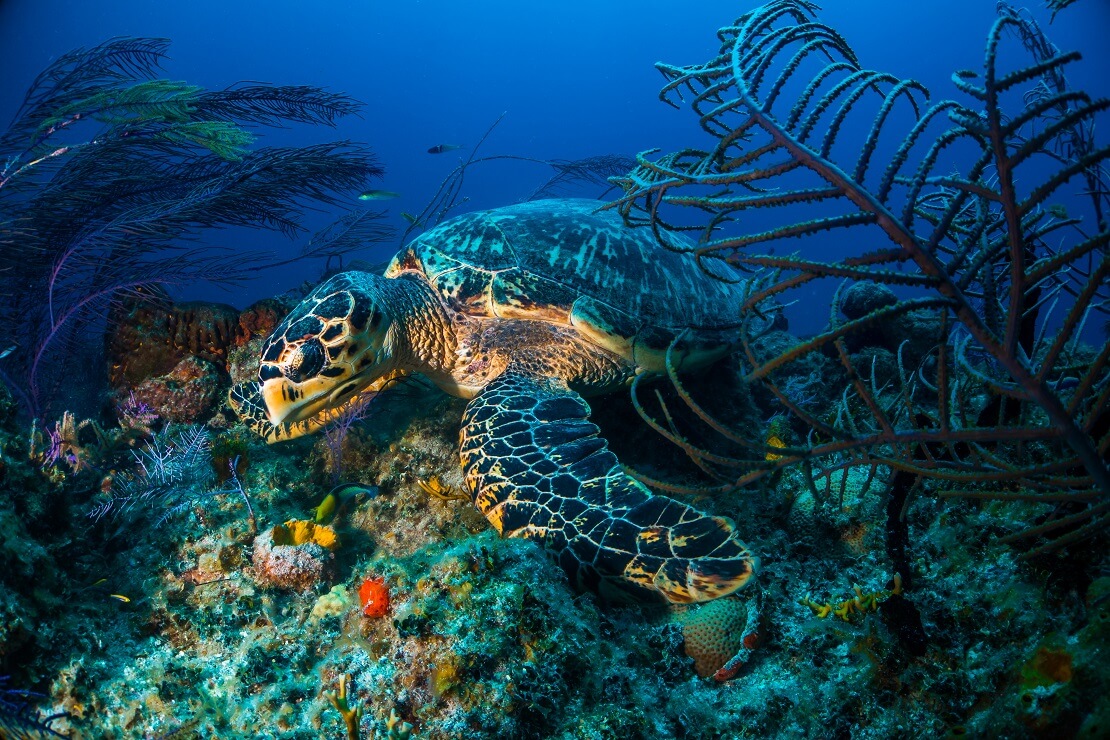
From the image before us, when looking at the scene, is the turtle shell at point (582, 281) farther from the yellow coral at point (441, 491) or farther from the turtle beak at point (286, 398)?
the yellow coral at point (441, 491)

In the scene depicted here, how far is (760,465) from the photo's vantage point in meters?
1.50

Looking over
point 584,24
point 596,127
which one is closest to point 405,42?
point 584,24

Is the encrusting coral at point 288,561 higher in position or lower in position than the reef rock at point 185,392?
higher

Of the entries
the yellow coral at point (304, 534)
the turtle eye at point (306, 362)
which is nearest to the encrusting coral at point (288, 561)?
the yellow coral at point (304, 534)

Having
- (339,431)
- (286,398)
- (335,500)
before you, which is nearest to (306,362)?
(286,398)

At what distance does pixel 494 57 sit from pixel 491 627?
108 meters

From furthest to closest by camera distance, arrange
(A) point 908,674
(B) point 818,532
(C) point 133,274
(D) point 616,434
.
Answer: (C) point 133,274, (D) point 616,434, (B) point 818,532, (A) point 908,674

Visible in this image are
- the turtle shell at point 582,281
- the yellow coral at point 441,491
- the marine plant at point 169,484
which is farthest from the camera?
the turtle shell at point 582,281

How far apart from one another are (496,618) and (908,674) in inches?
48.1

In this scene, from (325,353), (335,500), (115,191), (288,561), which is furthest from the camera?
(115,191)

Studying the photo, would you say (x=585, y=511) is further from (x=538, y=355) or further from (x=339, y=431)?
(x=339, y=431)

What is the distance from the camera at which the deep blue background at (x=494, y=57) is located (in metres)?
67.4

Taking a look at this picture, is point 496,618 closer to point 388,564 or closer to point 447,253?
point 388,564

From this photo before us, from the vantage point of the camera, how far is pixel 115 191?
4.39m
